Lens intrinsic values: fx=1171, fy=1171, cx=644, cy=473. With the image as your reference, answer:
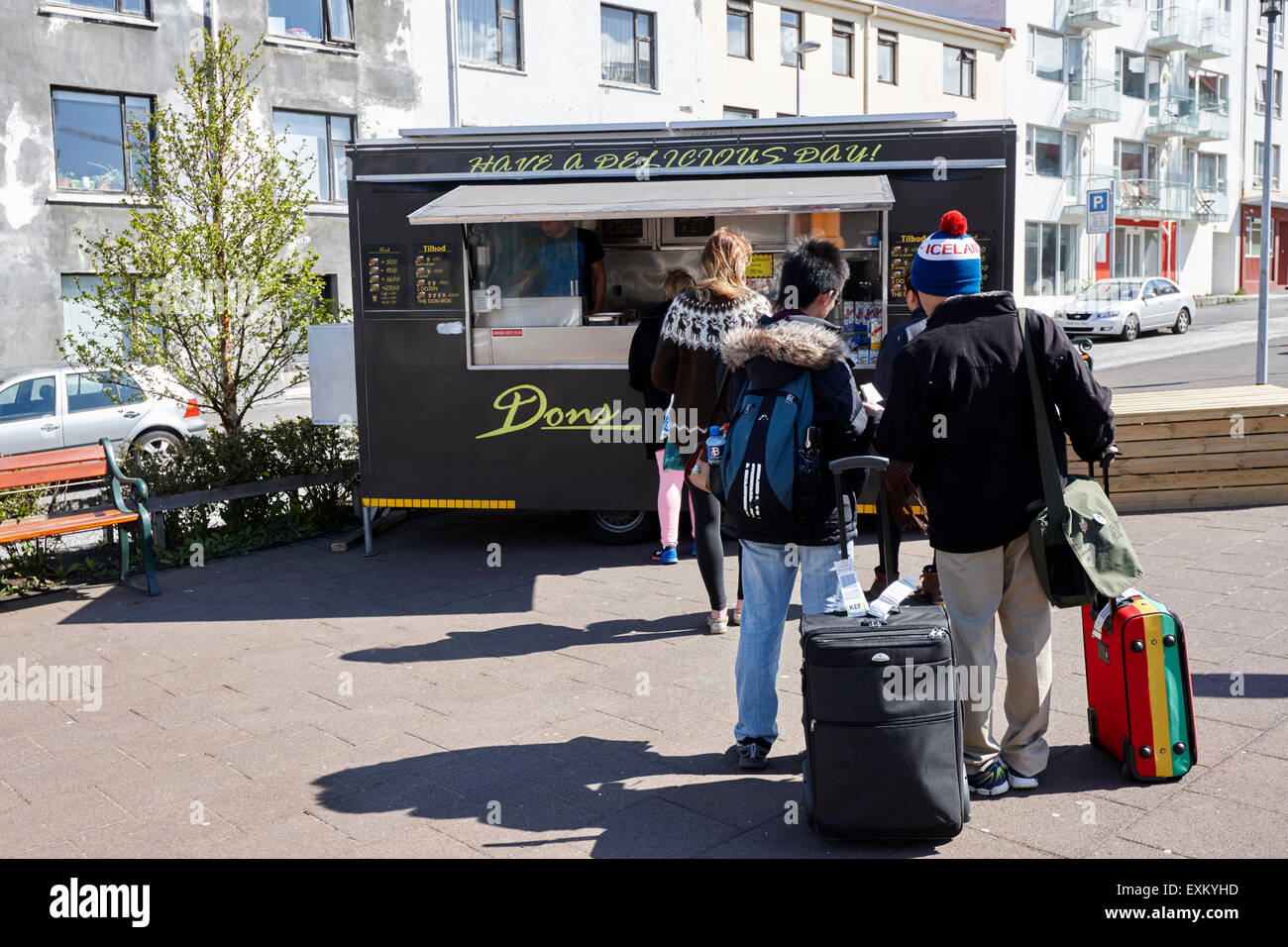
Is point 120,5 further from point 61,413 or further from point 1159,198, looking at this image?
point 1159,198

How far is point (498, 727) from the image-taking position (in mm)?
5000

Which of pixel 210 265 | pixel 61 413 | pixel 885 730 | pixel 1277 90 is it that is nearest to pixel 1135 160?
pixel 1277 90

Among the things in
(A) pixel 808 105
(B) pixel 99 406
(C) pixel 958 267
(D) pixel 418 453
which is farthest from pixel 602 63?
(C) pixel 958 267

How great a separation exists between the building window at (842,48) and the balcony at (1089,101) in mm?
10220

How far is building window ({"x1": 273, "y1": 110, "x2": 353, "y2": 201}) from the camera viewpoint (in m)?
23.9

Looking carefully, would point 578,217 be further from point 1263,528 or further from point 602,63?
point 602,63

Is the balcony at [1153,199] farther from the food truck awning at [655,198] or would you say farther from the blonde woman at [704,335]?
the blonde woman at [704,335]

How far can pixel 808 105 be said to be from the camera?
109 feet

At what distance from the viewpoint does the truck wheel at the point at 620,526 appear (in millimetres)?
8594

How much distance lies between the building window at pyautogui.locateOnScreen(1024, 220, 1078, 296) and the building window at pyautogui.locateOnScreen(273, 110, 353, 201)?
22931 millimetres

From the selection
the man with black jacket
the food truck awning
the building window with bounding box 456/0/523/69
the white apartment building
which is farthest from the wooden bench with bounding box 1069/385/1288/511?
the white apartment building

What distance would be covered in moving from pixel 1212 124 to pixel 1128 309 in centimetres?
2285

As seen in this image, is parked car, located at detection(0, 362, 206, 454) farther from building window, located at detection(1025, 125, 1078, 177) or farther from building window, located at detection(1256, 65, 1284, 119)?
building window, located at detection(1256, 65, 1284, 119)

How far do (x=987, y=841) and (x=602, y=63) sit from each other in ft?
87.6
